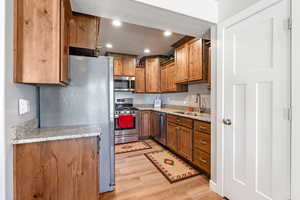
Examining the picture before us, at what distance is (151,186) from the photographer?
212 cm

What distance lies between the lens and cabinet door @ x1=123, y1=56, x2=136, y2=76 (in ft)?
14.6

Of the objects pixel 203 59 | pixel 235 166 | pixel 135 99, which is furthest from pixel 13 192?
pixel 135 99

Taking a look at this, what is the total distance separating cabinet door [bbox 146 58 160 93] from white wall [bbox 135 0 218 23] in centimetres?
285

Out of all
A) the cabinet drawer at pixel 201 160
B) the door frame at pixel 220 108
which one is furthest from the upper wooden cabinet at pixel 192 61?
Result: the cabinet drawer at pixel 201 160

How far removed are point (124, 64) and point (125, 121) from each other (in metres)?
1.69

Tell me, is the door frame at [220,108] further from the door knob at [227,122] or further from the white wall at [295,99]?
the white wall at [295,99]

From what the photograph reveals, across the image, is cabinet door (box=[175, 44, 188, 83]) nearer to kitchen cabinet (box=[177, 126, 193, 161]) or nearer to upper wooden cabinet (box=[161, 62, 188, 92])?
upper wooden cabinet (box=[161, 62, 188, 92])

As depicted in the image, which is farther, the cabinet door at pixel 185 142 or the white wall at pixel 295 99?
the cabinet door at pixel 185 142

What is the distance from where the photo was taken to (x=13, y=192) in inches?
42.2

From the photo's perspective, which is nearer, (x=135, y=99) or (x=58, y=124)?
(x=58, y=124)

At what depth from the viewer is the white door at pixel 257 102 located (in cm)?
126

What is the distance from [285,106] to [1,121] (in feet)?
6.79

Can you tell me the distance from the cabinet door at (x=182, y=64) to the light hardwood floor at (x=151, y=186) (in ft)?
6.42

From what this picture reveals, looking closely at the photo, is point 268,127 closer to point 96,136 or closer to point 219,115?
point 219,115
